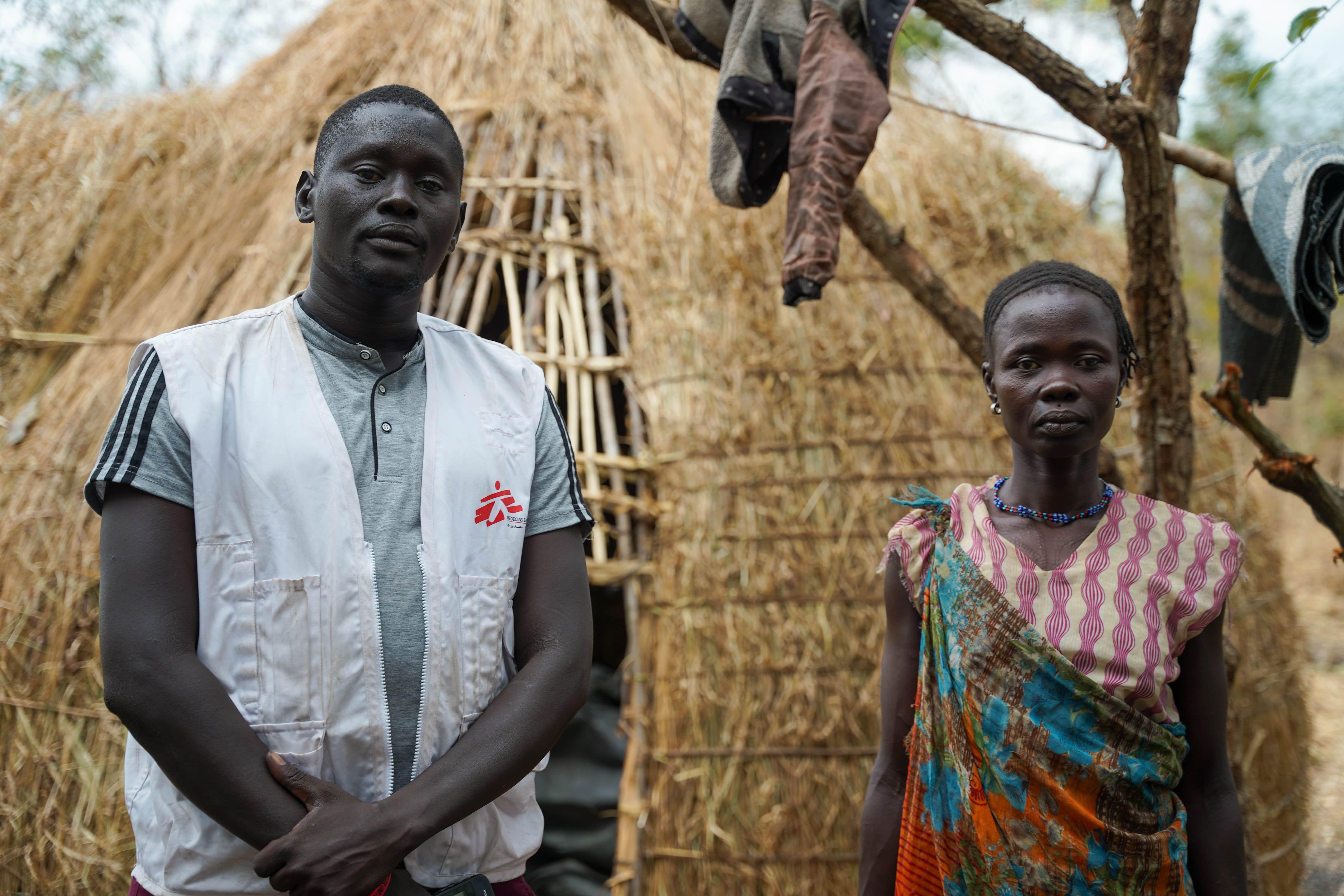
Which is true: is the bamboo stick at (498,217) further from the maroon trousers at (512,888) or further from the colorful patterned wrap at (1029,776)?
the colorful patterned wrap at (1029,776)

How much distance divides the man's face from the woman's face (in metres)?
0.96

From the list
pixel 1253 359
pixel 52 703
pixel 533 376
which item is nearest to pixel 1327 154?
pixel 1253 359

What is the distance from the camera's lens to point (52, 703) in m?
3.09

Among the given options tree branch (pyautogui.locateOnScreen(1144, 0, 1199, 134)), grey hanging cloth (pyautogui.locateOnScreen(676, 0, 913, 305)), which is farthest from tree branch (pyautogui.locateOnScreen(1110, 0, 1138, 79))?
grey hanging cloth (pyautogui.locateOnScreen(676, 0, 913, 305))

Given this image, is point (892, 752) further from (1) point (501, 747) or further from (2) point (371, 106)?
(2) point (371, 106)

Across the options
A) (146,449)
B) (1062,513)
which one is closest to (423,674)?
(146,449)

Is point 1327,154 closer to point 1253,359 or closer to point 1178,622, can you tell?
point 1253,359

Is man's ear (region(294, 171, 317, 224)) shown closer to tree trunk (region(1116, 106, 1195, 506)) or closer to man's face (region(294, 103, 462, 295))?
man's face (region(294, 103, 462, 295))

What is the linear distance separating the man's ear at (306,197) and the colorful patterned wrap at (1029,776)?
125cm

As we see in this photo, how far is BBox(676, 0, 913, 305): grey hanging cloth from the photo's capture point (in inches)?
79.7

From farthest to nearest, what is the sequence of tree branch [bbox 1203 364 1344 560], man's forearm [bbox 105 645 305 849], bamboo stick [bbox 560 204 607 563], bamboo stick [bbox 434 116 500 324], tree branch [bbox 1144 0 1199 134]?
bamboo stick [bbox 434 116 500 324], bamboo stick [bbox 560 204 607 563], tree branch [bbox 1144 0 1199 134], tree branch [bbox 1203 364 1344 560], man's forearm [bbox 105 645 305 849]

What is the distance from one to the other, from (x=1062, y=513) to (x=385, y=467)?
1131 mm

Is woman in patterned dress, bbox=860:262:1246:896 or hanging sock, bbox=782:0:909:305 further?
hanging sock, bbox=782:0:909:305

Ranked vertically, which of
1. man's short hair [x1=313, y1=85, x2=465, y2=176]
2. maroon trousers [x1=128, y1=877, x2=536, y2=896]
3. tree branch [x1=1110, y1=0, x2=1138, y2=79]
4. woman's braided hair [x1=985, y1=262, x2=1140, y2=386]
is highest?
tree branch [x1=1110, y1=0, x2=1138, y2=79]
